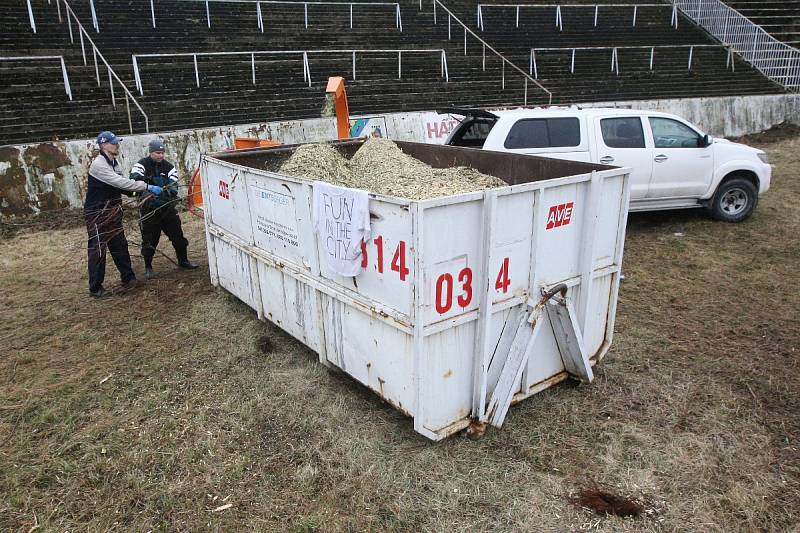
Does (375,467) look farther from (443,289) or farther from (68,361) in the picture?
(68,361)

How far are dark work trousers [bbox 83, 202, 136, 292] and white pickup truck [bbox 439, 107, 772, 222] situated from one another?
185 inches

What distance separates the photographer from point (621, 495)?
11.4ft

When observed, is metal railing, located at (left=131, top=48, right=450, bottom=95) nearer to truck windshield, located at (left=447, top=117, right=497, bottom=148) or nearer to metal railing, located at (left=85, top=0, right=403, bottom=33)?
metal railing, located at (left=85, top=0, right=403, bottom=33)

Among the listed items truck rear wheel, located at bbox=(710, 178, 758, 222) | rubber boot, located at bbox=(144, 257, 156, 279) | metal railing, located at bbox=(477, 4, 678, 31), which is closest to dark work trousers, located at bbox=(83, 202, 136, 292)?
rubber boot, located at bbox=(144, 257, 156, 279)

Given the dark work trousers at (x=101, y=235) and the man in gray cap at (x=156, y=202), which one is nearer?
the dark work trousers at (x=101, y=235)

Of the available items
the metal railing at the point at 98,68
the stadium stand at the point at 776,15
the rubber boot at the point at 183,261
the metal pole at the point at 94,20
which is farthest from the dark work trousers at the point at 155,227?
the stadium stand at the point at 776,15

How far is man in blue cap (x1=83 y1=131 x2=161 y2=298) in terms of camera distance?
21.9 feet

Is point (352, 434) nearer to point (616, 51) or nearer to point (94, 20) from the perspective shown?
point (94, 20)

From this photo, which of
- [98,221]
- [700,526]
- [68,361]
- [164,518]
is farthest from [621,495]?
[98,221]

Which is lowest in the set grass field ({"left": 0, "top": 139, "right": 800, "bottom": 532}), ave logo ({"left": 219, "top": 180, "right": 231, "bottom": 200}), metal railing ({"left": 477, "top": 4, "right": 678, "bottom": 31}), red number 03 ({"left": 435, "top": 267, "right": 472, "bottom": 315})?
grass field ({"left": 0, "top": 139, "right": 800, "bottom": 532})

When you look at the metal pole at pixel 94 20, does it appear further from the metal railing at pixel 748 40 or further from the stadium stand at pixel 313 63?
the metal railing at pixel 748 40

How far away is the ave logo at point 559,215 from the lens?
408 centimetres

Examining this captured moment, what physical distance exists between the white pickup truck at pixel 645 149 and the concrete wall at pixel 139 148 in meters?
5.87

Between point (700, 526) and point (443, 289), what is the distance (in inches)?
79.7
